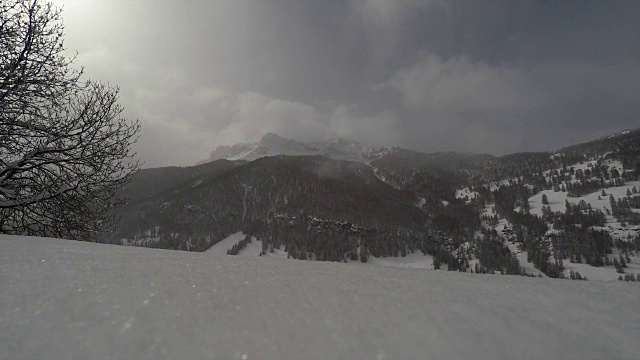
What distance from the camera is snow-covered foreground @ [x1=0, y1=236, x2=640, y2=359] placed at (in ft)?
3.53

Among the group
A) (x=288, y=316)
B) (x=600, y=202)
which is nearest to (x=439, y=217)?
(x=600, y=202)

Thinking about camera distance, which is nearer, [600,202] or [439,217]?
[600,202]

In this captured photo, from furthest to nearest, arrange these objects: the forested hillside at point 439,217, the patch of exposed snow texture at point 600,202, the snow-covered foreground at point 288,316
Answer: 1. the patch of exposed snow texture at point 600,202
2. the forested hillside at point 439,217
3. the snow-covered foreground at point 288,316

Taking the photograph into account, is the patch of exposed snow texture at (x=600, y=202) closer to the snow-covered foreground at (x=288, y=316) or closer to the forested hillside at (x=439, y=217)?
the forested hillside at (x=439, y=217)

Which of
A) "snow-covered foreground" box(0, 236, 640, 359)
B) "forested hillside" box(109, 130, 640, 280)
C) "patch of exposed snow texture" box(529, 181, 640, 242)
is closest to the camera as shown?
"snow-covered foreground" box(0, 236, 640, 359)

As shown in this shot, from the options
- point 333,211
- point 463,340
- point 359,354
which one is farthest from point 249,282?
point 333,211

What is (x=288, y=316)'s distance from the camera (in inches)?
52.6

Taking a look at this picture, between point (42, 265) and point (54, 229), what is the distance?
7814 millimetres

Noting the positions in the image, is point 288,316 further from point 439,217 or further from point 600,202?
point 439,217

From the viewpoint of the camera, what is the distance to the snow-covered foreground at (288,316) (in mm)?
1077

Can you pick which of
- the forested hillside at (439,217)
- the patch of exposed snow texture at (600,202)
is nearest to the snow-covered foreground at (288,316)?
the forested hillside at (439,217)

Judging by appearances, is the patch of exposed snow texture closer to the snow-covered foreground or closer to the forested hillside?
the forested hillside

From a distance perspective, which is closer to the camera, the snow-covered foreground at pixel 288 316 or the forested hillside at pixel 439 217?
the snow-covered foreground at pixel 288 316

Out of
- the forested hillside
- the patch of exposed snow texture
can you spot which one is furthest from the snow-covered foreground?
the patch of exposed snow texture
